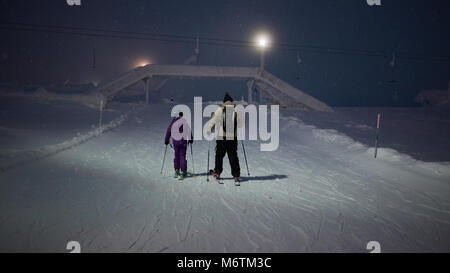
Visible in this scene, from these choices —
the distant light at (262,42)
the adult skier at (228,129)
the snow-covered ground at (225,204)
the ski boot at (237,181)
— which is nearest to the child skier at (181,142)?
the snow-covered ground at (225,204)

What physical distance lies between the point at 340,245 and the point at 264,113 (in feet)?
66.8

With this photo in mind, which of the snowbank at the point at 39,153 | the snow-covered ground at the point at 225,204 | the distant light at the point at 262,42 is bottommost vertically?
the snow-covered ground at the point at 225,204

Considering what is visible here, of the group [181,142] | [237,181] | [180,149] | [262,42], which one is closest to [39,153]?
[180,149]

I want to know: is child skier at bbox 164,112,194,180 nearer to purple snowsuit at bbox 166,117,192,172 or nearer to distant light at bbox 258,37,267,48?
purple snowsuit at bbox 166,117,192,172

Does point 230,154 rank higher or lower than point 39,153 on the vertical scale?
higher

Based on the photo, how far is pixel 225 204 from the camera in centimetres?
577

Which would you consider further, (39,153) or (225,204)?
(39,153)

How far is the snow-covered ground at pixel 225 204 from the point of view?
13.9 feet

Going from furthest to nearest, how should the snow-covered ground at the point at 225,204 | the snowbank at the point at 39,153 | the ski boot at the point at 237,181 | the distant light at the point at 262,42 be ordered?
the distant light at the point at 262,42, the snowbank at the point at 39,153, the ski boot at the point at 237,181, the snow-covered ground at the point at 225,204

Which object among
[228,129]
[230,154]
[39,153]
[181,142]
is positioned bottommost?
[39,153]

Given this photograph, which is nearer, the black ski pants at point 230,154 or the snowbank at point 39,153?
the black ski pants at point 230,154

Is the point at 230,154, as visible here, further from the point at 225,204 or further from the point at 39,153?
the point at 39,153

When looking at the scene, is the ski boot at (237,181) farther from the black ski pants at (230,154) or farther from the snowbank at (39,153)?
the snowbank at (39,153)

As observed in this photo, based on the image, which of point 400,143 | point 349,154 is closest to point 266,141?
point 349,154
